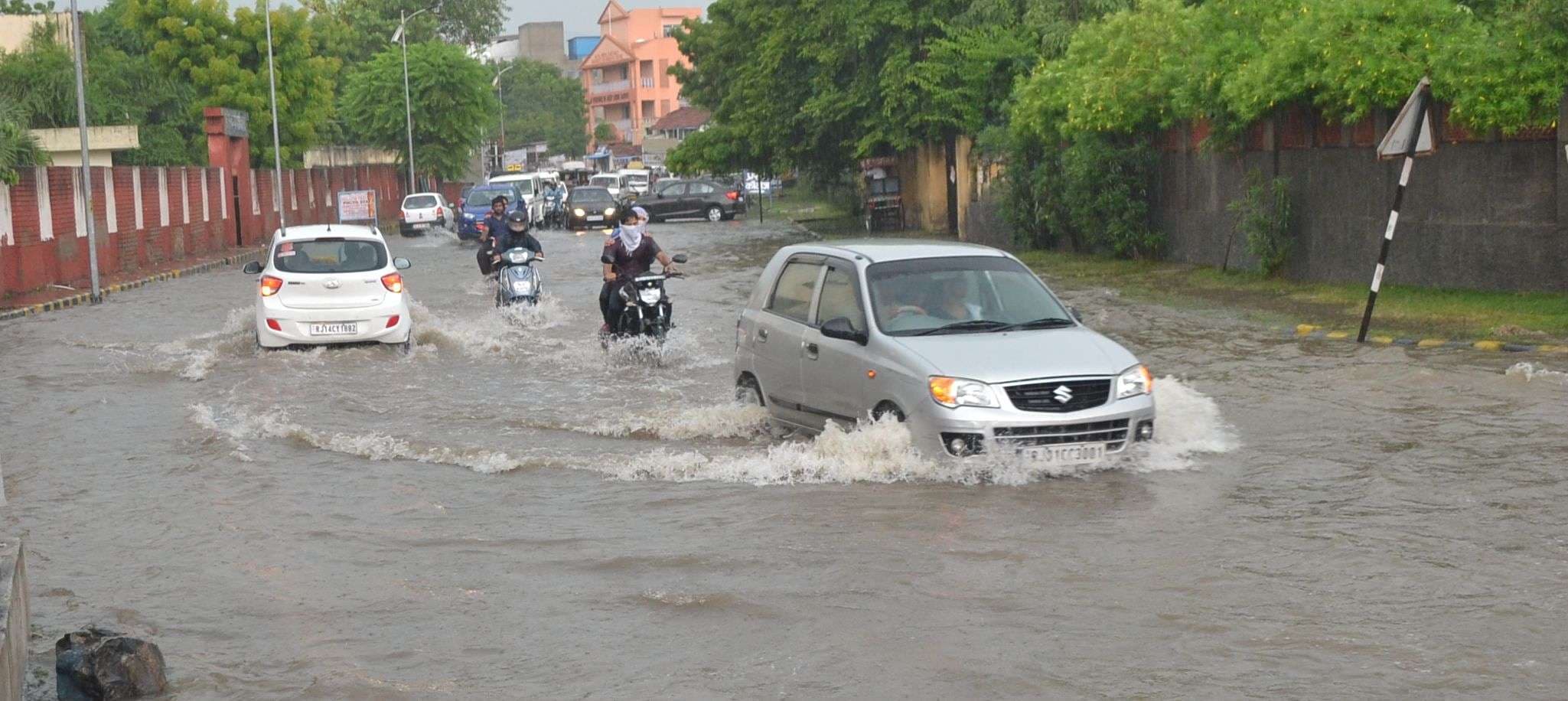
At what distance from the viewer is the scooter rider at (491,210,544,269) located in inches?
809

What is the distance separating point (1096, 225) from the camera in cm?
2919

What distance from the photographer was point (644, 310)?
54.9ft

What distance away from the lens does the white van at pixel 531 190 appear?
2192 inches

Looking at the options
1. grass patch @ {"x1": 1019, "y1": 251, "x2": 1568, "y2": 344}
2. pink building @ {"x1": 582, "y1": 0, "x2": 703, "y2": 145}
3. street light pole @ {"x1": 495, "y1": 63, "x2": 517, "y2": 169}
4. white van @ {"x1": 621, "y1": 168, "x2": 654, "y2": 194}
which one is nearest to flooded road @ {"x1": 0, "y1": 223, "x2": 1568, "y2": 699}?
grass patch @ {"x1": 1019, "y1": 251, "x2": 1568, "y2": 344}

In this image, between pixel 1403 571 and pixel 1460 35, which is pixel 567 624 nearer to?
pixel 1403 571

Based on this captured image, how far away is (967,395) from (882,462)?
2.44 ft

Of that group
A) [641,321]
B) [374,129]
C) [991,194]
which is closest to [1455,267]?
[641,321]

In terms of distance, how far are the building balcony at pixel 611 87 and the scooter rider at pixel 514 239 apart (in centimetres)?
11713

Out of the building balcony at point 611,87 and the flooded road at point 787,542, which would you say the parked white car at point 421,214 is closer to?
the flooded road at point 787,542

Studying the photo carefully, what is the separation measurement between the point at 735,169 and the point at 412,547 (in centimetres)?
3990

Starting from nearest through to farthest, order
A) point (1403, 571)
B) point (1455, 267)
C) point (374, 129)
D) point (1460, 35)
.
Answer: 1. point (1403, 571)
2. point (1460, 35)
3. point (1455, 267)
4. point (374, 129)

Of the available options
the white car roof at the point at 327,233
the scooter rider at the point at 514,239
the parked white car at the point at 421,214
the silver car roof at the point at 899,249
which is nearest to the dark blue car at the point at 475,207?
the parked white car at the point at 421,214

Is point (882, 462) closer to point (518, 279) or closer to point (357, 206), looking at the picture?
point (518, 279)

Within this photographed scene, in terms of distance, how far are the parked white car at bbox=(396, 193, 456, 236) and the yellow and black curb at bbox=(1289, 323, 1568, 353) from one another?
4199cm
